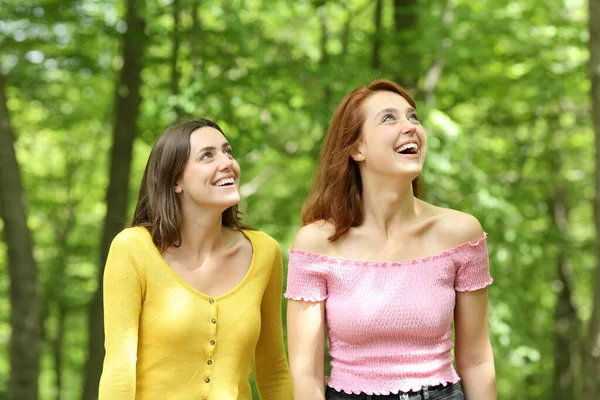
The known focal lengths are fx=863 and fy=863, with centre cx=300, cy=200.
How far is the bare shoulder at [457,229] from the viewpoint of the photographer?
3105 mm

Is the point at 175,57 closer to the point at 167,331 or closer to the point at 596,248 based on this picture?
the point at 596,248

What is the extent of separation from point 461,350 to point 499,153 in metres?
8.44

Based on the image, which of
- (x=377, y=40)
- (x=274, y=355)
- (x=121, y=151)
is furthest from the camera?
(x=121, y=151)

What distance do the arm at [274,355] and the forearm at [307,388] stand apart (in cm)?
46

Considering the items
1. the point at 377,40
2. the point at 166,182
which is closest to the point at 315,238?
the point at 166,182

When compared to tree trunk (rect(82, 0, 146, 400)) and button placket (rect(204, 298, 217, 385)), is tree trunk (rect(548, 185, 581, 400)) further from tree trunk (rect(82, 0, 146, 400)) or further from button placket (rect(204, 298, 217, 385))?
button placket (rect(204, 298, 217, 385))

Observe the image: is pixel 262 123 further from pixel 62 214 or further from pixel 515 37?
pixel 62 214

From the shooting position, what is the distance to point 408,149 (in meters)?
3.11

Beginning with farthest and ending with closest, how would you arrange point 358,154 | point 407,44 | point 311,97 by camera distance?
point 407,44
point 311,97
point 358,154

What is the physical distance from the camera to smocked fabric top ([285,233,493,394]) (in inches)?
117

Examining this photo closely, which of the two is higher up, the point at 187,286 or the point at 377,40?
the point at 377,40

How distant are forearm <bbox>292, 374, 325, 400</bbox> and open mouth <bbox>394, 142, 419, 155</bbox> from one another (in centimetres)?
86

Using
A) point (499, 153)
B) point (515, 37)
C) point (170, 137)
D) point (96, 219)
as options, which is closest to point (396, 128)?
point (170, 137)

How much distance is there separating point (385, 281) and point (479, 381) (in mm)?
517
